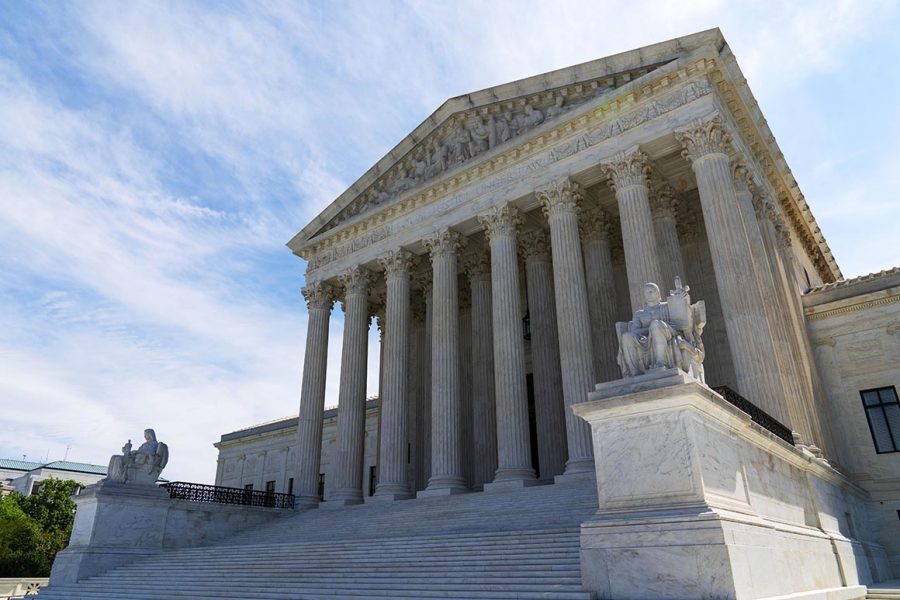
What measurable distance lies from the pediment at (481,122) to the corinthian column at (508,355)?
3.38 metres

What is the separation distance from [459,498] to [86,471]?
9983cm

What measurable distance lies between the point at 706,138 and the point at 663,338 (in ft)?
40.5

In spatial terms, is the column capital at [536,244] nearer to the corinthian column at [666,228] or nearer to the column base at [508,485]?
the corinthian column at [666,228]

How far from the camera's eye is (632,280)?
20359mm

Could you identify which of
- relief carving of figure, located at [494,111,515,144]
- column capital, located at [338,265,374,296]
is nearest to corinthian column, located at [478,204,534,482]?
relief carving of figure, located at [494,111,515,144]

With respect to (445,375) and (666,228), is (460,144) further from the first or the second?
(445,375)

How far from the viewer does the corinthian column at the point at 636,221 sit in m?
20.2

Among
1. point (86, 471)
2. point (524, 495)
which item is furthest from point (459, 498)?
point (86, 471)

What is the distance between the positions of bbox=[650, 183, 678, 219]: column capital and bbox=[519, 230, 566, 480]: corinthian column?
524 cm

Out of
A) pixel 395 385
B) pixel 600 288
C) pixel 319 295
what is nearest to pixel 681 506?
pixel 600 288

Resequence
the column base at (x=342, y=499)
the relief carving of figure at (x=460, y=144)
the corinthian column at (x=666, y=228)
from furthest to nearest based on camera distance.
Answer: the relief carving of figure at (x=460, y=144) → the column base at (x=342, y=499) → the corinthian column at (x=666, y=228)

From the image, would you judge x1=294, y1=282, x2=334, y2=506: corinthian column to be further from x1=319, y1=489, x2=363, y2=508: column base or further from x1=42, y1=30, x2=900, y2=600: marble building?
x1=319, y1=489, x2=363, y2=508: column base

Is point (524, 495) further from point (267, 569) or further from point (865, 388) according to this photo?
point (865, 388)

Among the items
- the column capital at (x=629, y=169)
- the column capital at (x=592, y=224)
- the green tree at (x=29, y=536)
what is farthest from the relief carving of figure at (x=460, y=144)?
the green tree at (x=29, y=536)
